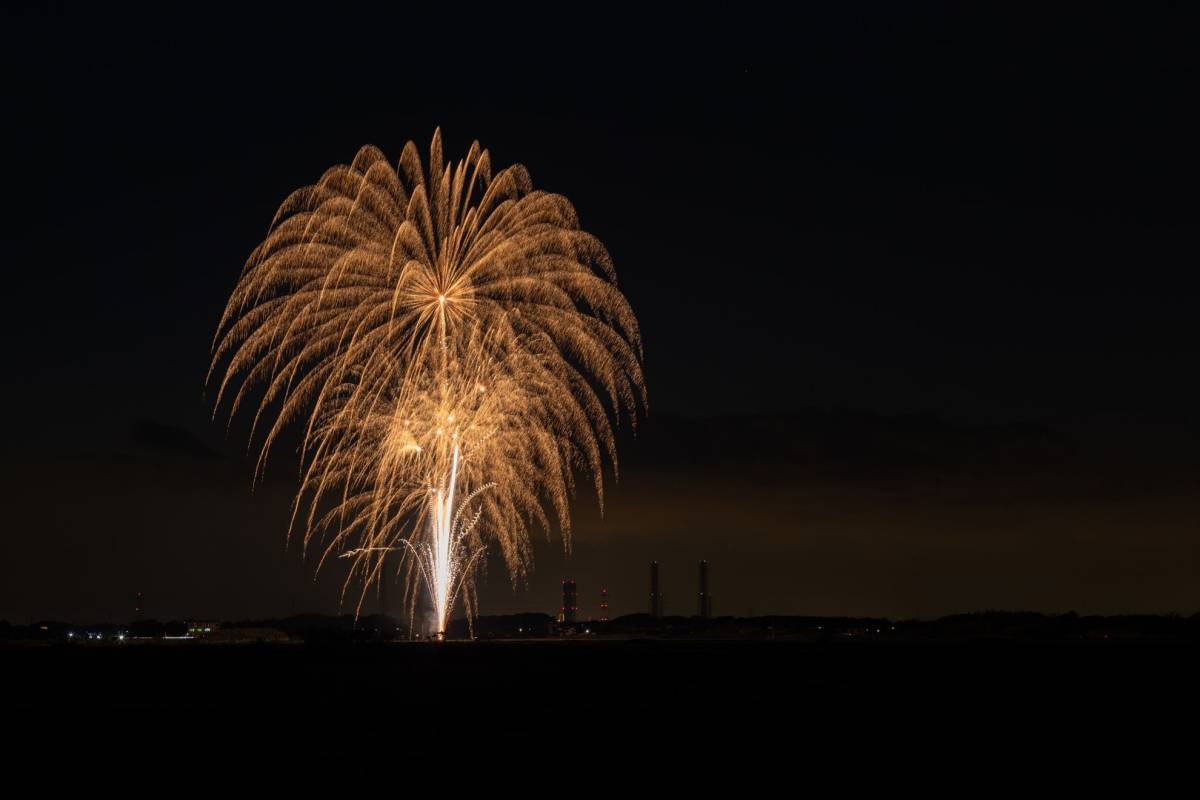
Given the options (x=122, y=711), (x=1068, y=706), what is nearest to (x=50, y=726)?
(x=122, y=711)

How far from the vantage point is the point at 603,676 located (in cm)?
6100

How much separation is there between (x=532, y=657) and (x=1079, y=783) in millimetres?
47666

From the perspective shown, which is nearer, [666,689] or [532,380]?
[666,689]

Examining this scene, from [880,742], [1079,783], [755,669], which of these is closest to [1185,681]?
[755,669]

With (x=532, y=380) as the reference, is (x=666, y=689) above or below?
below

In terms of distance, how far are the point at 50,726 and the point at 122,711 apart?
4965 mm

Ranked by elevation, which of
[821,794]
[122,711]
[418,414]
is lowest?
[821,794]

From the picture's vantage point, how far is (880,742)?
37.9m

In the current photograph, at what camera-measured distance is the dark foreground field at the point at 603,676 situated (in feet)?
161

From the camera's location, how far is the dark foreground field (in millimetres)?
49219

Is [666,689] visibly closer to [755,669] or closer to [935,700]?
[935,700]

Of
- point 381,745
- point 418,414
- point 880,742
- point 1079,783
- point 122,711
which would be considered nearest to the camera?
point 1079,783

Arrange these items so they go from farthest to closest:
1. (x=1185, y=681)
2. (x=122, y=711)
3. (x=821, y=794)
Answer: (x=1185, y=681)
(x=122, y=711)
(x=821, y=794)

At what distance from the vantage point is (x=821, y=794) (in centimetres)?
2894
